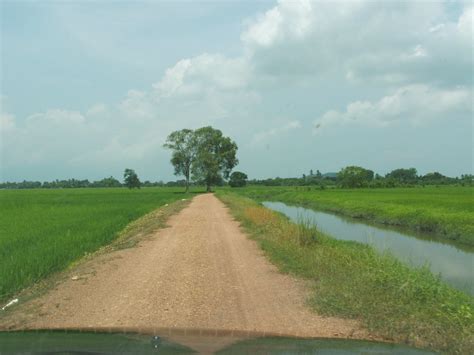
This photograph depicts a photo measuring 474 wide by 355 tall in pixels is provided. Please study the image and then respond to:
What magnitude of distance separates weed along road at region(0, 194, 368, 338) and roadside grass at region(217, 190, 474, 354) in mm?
389

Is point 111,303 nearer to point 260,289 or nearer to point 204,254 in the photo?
point 260,289

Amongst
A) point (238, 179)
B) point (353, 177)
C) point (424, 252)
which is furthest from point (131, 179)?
point (424, 252)

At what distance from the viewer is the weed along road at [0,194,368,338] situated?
6668mm

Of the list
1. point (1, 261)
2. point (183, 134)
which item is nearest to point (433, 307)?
point (1, 261)

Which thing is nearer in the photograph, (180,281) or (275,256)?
(180,281)

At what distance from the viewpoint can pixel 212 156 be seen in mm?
77312

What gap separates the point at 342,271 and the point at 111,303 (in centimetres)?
481

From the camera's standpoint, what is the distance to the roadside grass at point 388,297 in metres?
6.09

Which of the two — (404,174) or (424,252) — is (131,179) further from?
(424,252)

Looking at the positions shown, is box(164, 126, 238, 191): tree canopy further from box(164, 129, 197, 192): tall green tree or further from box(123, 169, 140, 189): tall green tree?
box(123, 169, 140, 189): tall green tree

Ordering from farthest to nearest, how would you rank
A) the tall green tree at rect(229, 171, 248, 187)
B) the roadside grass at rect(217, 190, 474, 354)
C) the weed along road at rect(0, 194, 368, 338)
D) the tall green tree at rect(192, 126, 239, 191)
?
the tall green tree at rect(229, 171, 248, 187), the tall green tree at rect(192, 126, 239, 191), the weed along road at rect(0, 194, 368, 338), the roadside grass at rect(217, 190, 474, 354)

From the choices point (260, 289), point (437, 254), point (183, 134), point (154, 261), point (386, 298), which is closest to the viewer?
point (386, 298)

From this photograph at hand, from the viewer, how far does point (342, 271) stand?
9.97 meters

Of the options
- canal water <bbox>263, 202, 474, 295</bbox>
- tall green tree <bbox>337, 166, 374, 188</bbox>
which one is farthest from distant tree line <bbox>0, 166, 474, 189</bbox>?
canal water <bbox>263, 202, 474, 295</bbox>
